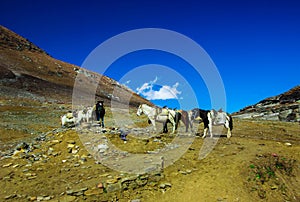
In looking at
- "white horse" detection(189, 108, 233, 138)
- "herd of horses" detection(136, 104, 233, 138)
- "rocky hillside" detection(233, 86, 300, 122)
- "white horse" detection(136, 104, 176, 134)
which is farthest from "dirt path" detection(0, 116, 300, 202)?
"rocky hillside" detection(233, 86, 300, 122)

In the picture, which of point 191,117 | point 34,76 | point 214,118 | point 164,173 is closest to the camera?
point 164,173

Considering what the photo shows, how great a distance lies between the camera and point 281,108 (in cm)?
4197

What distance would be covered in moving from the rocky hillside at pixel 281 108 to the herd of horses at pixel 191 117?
2375 cm

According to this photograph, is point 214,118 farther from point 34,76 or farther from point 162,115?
point 34,76

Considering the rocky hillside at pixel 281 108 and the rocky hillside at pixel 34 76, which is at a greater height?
the rocky hillside at pixel 34 76

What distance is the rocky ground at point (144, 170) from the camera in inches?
401

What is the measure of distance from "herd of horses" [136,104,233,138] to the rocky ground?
7.76ft

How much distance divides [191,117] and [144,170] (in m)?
10.3

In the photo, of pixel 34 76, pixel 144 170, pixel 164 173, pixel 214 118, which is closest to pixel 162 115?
pixel 214 118

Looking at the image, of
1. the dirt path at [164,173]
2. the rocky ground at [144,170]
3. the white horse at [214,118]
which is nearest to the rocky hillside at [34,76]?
the rocky ground at [144,170]

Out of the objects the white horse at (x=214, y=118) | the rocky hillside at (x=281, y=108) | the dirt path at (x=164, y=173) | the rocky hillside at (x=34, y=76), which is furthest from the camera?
the rocky hillside at (x=34, y=76)

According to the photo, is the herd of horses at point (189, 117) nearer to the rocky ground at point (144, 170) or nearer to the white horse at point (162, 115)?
the white horse at point (162, 115)

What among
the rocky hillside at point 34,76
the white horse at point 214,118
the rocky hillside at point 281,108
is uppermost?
the rocky hillside at point 34,76

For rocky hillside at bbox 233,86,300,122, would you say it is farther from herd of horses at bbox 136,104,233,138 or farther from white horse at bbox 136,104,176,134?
white horse at bbox 136,104,176,134
